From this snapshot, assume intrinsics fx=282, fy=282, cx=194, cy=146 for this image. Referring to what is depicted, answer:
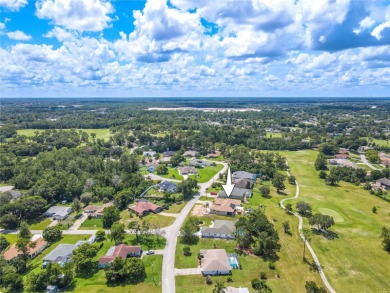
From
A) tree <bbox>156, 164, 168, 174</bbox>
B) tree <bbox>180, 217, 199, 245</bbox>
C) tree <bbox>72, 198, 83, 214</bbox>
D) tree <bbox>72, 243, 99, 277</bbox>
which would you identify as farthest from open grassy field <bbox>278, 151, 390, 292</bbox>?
tree <bbox>72, 198, 83, 214</bbox>

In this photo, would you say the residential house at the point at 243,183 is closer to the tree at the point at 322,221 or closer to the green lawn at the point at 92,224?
the tree at the point at 322,221

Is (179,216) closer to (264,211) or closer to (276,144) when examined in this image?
(264,211)

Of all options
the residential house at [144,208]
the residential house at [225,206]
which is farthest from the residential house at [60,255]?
the residential house at [225,206]

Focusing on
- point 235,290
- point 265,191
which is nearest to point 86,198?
point 235,290

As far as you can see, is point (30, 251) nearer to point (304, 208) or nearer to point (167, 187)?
point (167, 187)

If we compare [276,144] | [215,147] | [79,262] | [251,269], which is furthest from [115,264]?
[276,144]

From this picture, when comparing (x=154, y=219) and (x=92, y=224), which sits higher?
(x=154, y=219)

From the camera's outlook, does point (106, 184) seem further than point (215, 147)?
No
